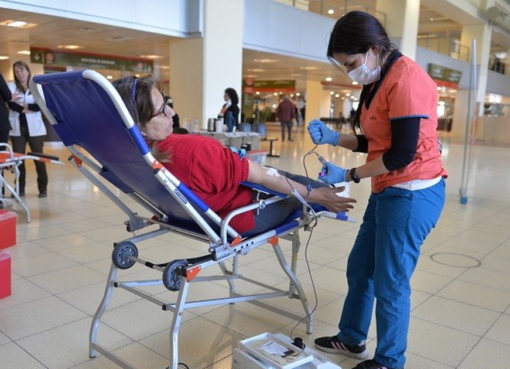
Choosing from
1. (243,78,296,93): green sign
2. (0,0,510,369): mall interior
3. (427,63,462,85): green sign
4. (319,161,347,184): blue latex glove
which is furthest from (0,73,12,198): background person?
(243,78,296,93): green sign

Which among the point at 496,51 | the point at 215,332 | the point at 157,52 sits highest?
the point at 496,51

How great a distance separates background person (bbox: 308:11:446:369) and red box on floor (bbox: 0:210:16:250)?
9.24ft

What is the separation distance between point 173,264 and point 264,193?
0.53 m

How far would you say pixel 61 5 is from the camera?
7199mm

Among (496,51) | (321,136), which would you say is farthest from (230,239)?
(496,51)

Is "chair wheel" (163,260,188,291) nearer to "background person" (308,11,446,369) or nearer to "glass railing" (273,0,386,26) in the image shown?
"background person" (308,11,446,369)

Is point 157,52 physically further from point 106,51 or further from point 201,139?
point 201,139

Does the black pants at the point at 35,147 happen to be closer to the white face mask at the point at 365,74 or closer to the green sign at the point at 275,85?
the white face mask at the point at 365,74

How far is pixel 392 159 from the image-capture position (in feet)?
5.81

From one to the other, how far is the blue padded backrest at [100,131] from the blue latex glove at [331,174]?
0.59 metres

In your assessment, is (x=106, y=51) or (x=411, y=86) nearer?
(x=411, y=86)

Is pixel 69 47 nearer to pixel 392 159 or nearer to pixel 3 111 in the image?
pixel 3 111

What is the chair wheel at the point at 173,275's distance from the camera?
175 centimetres

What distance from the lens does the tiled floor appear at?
2.28m
